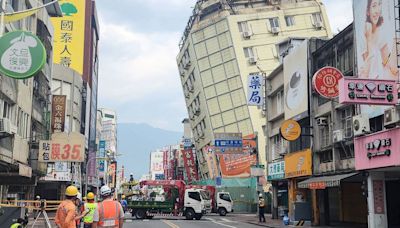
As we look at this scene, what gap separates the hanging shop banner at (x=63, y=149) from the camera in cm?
2792

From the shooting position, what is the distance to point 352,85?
19844 millimetres

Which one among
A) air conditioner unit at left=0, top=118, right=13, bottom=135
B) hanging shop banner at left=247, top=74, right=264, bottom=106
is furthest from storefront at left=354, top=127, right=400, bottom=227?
hanging shop banner at left=247, top=74, right=264, bottom=106

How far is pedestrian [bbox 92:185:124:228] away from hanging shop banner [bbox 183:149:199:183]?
230 feet

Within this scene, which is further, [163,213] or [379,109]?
[163,213]

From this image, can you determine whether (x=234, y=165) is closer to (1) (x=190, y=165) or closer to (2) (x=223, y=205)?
(2) (x=223, y=205)

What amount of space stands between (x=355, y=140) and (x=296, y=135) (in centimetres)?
726

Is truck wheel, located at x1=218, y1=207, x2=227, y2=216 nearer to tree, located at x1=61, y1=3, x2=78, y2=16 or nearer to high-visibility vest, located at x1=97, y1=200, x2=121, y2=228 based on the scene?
high-visibility vest, located at x1=97, y1=200, x2=121, y2=228

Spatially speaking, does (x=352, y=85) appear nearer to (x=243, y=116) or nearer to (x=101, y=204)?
(x=101, y=204)

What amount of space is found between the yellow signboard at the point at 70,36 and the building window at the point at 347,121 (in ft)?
168

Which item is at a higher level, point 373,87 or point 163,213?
point 373,87

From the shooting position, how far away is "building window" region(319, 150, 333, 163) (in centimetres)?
2858

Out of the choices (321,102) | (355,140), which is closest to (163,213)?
(321,102)

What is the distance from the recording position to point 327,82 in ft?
81.5

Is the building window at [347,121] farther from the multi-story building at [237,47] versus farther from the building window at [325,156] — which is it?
the multi-story building at [237,47]
